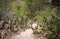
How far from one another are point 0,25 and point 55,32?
7.02 ft

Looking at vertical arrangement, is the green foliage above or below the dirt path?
above

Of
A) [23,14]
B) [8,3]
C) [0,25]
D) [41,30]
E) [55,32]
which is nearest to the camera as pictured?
[55,32]

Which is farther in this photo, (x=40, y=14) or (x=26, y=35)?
(x=40, y=14)

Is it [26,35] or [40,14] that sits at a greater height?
[40,14]

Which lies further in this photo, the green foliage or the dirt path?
the dirt path

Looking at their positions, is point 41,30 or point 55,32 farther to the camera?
point 41,30

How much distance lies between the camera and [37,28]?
6016 mm

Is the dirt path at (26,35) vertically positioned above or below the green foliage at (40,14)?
below

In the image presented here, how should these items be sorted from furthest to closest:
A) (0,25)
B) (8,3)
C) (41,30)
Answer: (8,3) < (0,25) < (41,30)

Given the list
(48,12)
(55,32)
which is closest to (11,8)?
(48,12)

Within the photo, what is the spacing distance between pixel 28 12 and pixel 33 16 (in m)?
0.27

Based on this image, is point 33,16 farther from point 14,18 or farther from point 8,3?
point 8,3

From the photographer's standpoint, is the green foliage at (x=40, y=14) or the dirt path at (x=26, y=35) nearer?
the green foliage at (x=40, y=14)

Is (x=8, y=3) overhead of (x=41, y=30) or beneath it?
overhead
